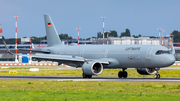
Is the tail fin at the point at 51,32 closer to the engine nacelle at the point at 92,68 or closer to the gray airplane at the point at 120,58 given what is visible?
the gray airplane at the point at 120,58

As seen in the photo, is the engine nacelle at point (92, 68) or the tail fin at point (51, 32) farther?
the tail fin at point (51, 32)

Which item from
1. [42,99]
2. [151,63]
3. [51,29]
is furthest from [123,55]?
[42,99]

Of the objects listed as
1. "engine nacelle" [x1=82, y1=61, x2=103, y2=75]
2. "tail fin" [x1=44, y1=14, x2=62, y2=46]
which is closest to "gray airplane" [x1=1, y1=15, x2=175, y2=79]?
"engine nacelle" [x1=82, y1=61, x2=103, y2=75]

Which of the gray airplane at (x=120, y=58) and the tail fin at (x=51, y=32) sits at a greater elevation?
the tail fin at (x=51, y=32)

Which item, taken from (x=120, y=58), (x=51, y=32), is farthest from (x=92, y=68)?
(x=51, y=32)

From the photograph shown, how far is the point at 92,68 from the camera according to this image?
138 feet

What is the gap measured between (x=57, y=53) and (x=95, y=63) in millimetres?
11524

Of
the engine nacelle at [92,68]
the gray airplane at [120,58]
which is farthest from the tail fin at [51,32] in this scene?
the engine nacelle at [92,68]

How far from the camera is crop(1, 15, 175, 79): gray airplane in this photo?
133ft

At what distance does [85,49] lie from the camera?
49000mm

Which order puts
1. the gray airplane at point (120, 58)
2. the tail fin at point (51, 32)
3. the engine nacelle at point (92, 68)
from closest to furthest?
the gray airplane at point (120, 58) → the engine nacelle at point (92, 68) → the tail fin at point (51, 32)

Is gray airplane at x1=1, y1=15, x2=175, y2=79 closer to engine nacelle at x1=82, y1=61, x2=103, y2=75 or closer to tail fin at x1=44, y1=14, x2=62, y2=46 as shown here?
engine nacelle at x1=82, y1=61, x2=103, y2=75

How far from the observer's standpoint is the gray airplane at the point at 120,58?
40.5 m

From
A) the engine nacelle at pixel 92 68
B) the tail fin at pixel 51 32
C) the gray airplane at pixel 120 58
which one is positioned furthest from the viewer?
the tail fin at pixel 51 32
